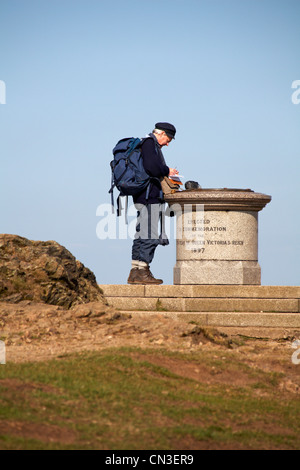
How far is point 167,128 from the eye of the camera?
17.2 metres

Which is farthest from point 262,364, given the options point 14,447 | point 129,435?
point 14,447

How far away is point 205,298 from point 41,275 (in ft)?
12.6

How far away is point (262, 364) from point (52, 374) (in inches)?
137

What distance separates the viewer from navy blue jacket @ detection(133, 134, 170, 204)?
54.8 ft

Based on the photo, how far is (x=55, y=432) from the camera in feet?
22.5

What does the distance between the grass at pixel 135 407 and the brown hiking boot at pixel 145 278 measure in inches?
268

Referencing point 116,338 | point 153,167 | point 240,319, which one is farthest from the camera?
point 153,167

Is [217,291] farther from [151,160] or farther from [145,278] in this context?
[151,160]

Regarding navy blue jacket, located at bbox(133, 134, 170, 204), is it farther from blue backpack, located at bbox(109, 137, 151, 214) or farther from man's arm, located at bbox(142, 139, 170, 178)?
blue backpack, located at bbox(109, 137, 151, 214)

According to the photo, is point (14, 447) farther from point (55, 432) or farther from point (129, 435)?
point (129, 435)

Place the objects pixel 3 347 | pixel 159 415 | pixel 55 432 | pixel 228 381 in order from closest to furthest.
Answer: pixel 55 432
pixel 159 415
pixel 228 381
pixel 3 347

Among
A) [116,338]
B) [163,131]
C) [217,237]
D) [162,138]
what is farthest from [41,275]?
[163,131]

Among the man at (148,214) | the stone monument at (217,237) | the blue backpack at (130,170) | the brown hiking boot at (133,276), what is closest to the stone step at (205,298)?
the brown hiking boot at (133,276)

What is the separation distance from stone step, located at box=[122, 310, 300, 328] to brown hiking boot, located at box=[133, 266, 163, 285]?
213cm
